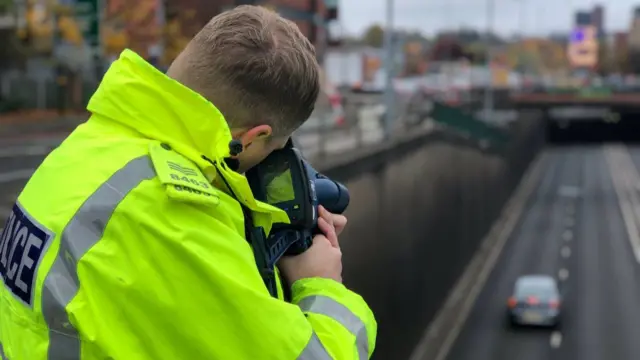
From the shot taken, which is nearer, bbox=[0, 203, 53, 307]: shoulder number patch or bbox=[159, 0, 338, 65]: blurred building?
bbox=[0, 203, 53, 307]: shoulder number patch

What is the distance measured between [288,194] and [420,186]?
1500 centimetres

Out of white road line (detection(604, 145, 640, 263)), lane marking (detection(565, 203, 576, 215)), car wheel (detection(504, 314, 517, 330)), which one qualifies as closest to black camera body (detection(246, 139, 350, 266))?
car wheel (detection(504, 314, 517, 330))

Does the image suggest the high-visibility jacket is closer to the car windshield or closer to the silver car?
the silver car

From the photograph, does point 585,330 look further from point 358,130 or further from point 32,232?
point 32,232

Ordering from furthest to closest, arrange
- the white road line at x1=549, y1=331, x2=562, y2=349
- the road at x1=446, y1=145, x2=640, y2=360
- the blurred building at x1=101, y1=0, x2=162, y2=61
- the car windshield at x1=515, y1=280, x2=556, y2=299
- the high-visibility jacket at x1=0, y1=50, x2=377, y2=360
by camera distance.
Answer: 1. the car windshield at x1=515, y1=280, x2=556, y2=299
2. the white road line at x1=549, y1=331, x2=562, y2=349
3. the road at x1=446, y1=145, x2=640, y2=360
4. the blurred building at x1=101, y1=0, x2=162, y2=61
5. the high-visibility jacket at x1=0, y1=50, x2=377, y2=360

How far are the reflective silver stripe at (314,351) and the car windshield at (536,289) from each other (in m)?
25.2

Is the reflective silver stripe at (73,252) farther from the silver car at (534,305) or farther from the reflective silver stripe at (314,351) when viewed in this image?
the silver car at (534,305)

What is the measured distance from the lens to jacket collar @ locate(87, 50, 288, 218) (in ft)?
5.23

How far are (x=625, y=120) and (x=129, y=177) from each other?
87.0m

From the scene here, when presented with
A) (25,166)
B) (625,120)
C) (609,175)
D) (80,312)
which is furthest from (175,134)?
(625,120)

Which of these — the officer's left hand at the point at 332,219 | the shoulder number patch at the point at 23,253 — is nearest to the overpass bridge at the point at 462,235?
the officer's left hand at the point at 332,219

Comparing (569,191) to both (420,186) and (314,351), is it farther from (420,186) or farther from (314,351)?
(314,351)

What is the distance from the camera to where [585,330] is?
1035 inches

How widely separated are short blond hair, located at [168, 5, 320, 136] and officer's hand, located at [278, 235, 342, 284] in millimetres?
261
